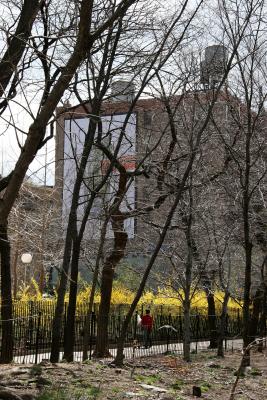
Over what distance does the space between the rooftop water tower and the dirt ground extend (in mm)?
6182

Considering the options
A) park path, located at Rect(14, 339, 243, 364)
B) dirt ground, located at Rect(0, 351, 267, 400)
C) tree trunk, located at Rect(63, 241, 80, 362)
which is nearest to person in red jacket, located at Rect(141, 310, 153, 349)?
park path, located at Rect(14, 339, 243, 364)

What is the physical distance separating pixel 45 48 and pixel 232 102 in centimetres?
506

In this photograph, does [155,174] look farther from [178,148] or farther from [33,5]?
[33,5]

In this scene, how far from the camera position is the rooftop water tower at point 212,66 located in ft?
43.1

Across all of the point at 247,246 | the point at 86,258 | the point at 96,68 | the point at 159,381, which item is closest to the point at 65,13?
the point at 96,68

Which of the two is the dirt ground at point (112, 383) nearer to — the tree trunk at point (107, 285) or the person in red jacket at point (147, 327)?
the tree trunk at point (107, 285)

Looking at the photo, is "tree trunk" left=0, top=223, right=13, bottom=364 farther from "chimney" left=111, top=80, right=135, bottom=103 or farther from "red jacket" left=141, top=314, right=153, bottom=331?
"red jacket" left=141, top=314, right=153, bottom=331

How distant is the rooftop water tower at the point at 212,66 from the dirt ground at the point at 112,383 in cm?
618

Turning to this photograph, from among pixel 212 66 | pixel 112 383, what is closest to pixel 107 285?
pixel 212 66

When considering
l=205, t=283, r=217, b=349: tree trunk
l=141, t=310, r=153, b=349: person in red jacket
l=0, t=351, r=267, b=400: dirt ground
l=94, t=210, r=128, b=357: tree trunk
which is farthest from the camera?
l=205, t=283, r=217, b=349: tree trunk

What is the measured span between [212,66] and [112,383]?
773cm

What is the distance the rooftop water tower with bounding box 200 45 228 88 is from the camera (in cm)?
1314

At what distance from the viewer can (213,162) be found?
1725cm

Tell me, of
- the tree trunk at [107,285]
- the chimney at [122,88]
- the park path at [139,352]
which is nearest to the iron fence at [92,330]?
the park path at [139,352]
